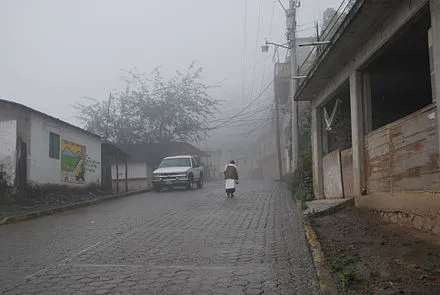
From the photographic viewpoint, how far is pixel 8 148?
17047 mm

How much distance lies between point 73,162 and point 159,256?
1608 centimetres

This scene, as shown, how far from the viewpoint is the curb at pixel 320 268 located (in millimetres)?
5262

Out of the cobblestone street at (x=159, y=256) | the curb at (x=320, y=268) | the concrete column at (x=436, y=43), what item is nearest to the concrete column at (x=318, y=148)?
the cobblestone street at (x=159, y=256)

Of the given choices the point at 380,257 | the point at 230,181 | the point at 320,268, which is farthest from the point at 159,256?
the point at 230,181

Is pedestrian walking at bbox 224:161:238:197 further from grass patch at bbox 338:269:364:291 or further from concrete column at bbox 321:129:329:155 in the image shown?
grass patch at bbox 338:269:364:291

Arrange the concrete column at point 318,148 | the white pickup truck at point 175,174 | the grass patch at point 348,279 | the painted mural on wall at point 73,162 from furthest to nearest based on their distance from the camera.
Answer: the white pickup truck at point 175,174 → the painted mural on wall at point 73,162 → the concrete column at point 318,148 → the grass patch at point 348,279

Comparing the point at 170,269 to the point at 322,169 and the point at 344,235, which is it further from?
the point at 322,169

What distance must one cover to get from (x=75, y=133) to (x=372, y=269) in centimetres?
1948

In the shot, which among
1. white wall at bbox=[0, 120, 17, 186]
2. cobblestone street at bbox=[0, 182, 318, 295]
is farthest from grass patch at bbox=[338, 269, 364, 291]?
white wall at bbox=[0, 120, 17, 186]

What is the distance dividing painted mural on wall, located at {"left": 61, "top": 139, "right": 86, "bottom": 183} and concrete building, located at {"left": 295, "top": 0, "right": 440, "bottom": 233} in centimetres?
1128

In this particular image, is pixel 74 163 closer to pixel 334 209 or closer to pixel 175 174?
pixel 175 174

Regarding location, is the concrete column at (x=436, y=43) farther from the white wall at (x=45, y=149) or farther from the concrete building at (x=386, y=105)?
the white wall at (x=45, y=149)

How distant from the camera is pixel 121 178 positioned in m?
A: 38.1

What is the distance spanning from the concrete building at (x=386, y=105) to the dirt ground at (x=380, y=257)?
43cm
